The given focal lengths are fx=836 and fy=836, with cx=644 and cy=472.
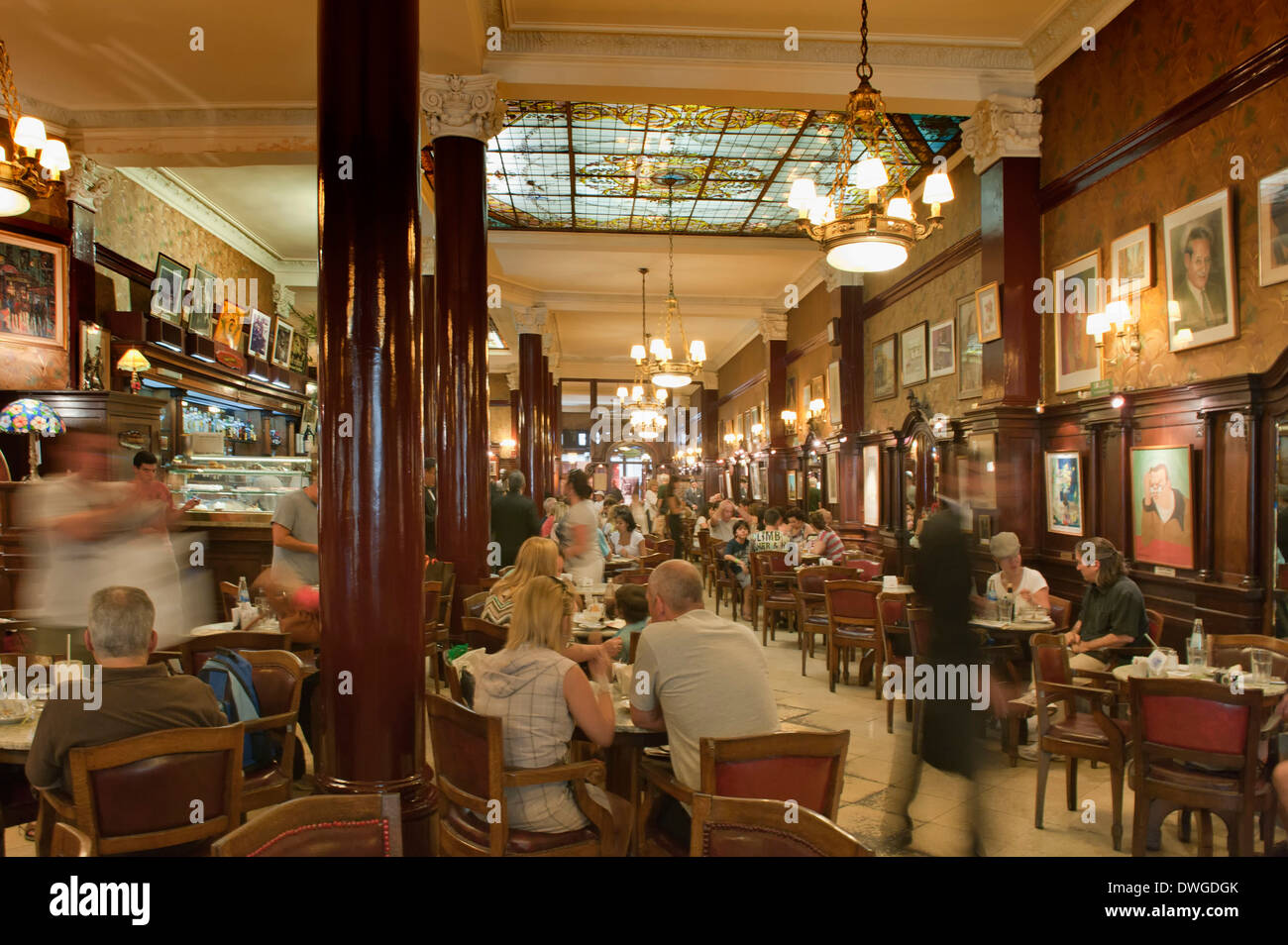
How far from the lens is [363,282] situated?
2883mm

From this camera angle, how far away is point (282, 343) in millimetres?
13383

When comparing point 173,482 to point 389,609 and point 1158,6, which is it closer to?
point 389,609

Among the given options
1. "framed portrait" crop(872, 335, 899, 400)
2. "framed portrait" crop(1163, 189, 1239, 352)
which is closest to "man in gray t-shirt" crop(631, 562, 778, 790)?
"framed portrait" crop(1163, 189, 1239, 352)

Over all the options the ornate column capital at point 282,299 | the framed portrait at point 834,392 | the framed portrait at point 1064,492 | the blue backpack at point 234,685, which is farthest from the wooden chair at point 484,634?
the ornate column capital at point 282,299

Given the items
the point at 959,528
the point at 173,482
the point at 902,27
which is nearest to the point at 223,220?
the point at 173,482

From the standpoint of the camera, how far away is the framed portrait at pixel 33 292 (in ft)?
24.9

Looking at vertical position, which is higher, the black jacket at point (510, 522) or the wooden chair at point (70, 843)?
the black jacket at point (510, 522)

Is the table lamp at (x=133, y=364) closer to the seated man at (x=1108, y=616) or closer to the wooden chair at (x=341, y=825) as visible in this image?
the wooden chair at (x=341, y=825)

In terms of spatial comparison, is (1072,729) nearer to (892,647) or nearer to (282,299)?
(892,647)

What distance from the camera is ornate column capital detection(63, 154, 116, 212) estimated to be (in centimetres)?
814

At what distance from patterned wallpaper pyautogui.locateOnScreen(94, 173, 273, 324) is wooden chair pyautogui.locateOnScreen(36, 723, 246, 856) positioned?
815 centimetres

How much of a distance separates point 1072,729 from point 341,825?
3.64 metres

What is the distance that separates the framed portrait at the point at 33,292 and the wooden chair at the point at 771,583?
722 cm

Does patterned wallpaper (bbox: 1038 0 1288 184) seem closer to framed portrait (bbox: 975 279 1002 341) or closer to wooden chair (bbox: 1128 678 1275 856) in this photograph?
framed portrait (bbox: 975 279 1002 341)
